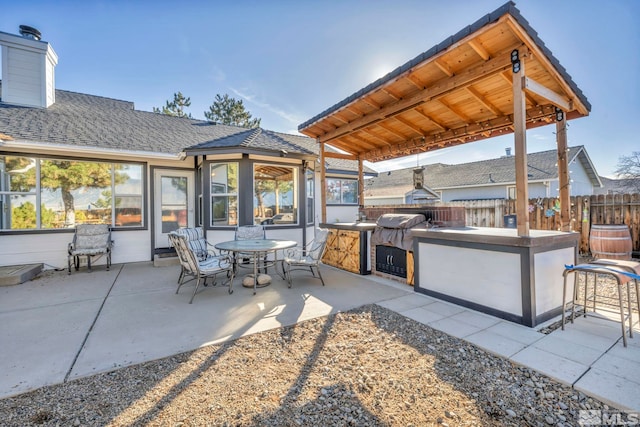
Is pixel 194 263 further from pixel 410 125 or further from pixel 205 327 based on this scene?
pixel 410 125

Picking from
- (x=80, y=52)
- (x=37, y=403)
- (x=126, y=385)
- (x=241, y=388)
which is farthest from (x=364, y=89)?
(x=80, y=52)

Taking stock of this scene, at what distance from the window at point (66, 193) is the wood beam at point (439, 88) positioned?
5.65 m

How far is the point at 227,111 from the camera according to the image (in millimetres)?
19500

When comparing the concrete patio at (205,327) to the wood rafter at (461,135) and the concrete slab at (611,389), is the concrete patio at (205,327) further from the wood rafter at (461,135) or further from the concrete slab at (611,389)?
the wood rafter at (461,135)

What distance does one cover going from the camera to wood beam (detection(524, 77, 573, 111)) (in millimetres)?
3280

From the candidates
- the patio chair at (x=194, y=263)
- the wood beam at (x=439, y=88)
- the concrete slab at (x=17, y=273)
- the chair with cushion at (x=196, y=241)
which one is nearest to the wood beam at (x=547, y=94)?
the wood beam at (x=439, y=88)

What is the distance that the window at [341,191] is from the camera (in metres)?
11.2

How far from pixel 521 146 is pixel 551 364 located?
7.24ft

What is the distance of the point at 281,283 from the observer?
499 centimetres

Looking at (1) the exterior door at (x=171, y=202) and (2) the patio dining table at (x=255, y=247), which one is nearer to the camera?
(2) the patio dining table at (x=255, y=247)

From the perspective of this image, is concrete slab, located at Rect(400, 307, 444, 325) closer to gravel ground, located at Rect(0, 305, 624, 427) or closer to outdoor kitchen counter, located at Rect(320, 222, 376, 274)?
gravel ground, located at Rect(0, 305, 624, 427)

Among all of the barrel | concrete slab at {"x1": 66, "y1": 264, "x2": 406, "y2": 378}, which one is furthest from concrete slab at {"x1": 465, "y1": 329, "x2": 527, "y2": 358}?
the barrel

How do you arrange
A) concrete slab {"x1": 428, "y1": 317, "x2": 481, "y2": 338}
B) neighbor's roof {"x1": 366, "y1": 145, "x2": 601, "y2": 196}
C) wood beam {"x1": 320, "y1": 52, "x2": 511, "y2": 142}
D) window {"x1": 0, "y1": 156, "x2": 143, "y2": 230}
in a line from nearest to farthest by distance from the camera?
concrete slab {"x1": 428, "y1": 317, "x2": 481, "y2": 338} → wood beam {"x1": 320, "y1": 52, "x2": 511, "y2": 142} → window {"x1": 0, "y1": 156, "x2": 143, "y2": 230} → neighbor's roof {"x1": 366, "y1": 145, "x2": 601, "y2": 196}

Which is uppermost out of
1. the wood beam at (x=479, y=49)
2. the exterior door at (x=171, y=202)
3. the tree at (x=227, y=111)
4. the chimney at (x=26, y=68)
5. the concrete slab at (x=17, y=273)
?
the tree at (x=227, y=111)
